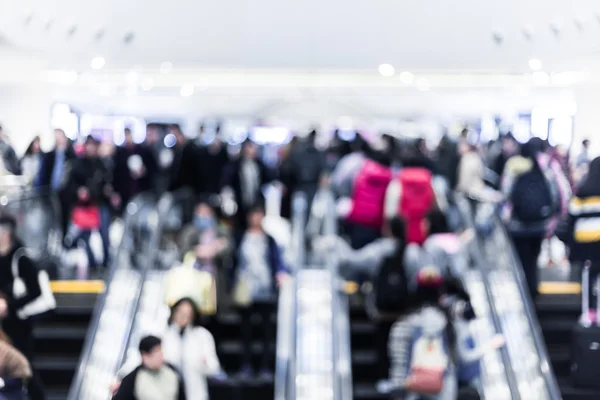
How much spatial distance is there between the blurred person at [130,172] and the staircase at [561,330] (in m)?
4.98

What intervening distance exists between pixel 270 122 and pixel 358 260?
18876 millimetres

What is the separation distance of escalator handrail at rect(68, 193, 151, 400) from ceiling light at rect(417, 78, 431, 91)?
13891mm

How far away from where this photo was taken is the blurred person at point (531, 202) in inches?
328

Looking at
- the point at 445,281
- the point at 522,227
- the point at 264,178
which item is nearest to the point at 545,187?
the point at 522,227

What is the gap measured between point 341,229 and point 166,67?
→ 12.0 meters

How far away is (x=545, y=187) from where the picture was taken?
8.34 meters

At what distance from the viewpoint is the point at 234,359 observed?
7844 mm

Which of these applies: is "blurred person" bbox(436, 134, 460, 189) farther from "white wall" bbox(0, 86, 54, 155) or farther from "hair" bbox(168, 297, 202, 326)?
"white wall" bbox(0, 86, 54, 155)

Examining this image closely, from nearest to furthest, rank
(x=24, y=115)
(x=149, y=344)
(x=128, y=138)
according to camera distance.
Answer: (x=149, y=344), (x=128, y=138), (x=24, y=115)

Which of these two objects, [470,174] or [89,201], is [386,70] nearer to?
[470,174]

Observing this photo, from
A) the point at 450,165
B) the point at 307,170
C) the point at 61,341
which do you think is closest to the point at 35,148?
the point at 61,341

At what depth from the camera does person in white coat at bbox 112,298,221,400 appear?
6312 mm

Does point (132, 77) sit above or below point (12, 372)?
above

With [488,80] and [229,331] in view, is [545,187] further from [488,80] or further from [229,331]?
[488,80]
